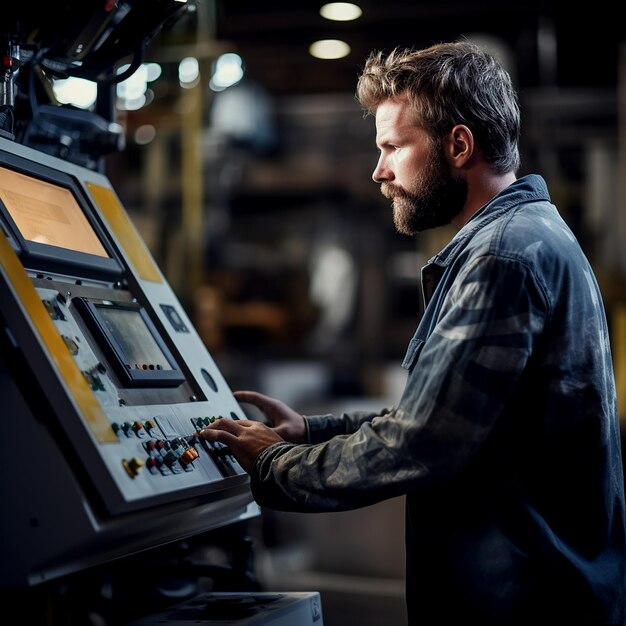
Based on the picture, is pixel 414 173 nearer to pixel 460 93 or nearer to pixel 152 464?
pixel 460 93

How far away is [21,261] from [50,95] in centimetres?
73

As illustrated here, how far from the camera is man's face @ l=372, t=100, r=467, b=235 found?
1.86 meters

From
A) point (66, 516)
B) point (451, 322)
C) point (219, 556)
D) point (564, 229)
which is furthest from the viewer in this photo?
point (219, 556)

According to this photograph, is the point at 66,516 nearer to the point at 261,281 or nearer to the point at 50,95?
the point at 50,95

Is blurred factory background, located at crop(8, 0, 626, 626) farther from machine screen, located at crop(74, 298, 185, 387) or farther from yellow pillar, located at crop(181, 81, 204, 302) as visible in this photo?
machine screen, located at crop(74, 298, 185, 387)

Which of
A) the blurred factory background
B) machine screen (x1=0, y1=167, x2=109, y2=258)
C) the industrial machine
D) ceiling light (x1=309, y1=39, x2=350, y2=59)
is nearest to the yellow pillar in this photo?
the blurred factory background

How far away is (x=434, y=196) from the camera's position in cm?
187

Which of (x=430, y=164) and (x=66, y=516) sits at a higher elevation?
(x=430, y=164)

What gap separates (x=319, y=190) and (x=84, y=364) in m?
8.25

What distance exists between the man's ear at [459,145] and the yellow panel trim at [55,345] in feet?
2.82

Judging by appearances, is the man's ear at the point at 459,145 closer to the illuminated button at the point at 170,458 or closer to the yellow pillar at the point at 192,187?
the illuminated button at the point at 170,458

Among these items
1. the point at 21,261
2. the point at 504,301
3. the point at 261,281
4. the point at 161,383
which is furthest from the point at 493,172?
the point at 261,281

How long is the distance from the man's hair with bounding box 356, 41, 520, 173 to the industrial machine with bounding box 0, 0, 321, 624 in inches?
Answer: 22.7

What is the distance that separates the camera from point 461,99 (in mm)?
1842
